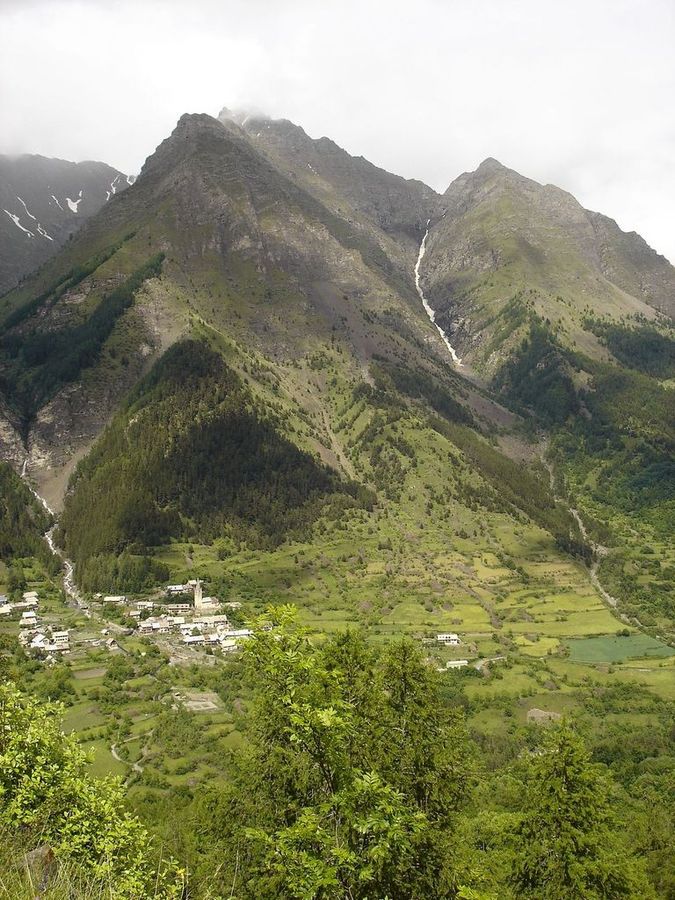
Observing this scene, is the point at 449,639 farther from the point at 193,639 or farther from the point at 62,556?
the point at 62,556

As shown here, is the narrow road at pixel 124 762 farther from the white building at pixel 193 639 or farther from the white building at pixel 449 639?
the white building at pixel 449 639

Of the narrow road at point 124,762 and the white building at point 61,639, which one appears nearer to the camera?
the narrow road at point 124,762

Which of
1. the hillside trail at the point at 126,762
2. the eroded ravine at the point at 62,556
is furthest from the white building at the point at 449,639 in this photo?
the eroded ravine at the point at 62,556

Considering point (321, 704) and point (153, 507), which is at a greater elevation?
point (321, 704)

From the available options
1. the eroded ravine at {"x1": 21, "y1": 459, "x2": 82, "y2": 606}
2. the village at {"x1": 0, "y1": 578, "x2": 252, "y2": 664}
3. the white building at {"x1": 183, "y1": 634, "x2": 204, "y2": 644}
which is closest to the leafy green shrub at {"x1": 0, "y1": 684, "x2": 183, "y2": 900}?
the village at {"x1": 0, "y1": 578, "x2": 252, "y2": 664}

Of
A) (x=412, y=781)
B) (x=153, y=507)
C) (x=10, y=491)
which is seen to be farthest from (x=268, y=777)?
(x=10, y=491)

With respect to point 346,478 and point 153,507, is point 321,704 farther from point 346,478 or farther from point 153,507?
point 346,478

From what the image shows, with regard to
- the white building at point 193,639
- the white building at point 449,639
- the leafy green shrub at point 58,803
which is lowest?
the white building at point 193,639

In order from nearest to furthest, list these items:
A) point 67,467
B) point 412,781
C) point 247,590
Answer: point 412,781 → point 247,590 → point 67,467
